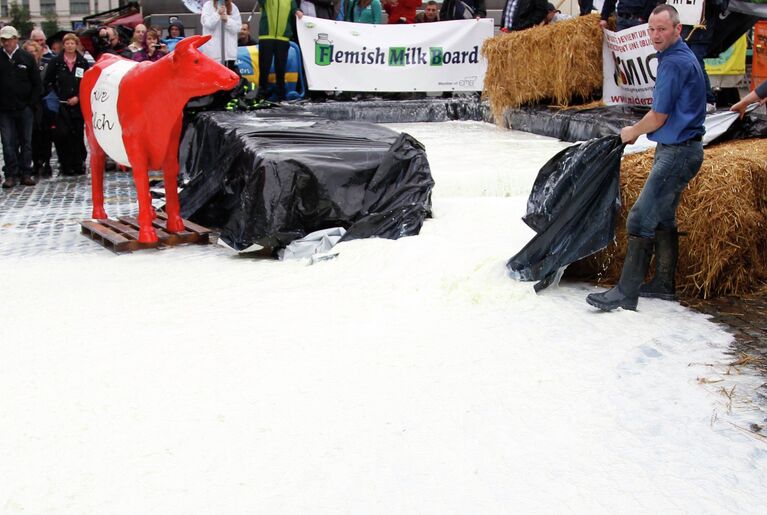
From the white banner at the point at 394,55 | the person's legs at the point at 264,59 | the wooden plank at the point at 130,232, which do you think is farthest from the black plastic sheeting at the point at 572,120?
the wooden plank at the point at 130,232

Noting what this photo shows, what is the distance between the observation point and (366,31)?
15094 millimetres

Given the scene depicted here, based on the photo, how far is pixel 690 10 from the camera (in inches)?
366

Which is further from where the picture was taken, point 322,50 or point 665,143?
point 322,50

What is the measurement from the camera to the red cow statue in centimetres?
738

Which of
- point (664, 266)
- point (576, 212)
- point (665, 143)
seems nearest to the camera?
point (665, 143)

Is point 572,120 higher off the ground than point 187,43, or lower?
lower

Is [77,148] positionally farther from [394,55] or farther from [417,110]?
[394,55]

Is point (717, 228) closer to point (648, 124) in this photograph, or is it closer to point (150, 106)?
point (648, 124)

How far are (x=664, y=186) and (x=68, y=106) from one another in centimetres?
976

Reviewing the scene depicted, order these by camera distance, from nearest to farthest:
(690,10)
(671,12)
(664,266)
A: (671,12) → (664,266) → (690,10)

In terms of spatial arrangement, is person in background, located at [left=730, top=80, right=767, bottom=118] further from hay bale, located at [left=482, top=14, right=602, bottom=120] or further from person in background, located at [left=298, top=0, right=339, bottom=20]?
person in background, located at [left=298, top=0, right=339, bottom=20]

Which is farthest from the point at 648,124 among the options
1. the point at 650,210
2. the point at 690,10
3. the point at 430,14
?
the point at 430,14

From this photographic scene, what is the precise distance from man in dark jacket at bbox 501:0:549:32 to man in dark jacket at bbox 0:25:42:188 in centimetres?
690

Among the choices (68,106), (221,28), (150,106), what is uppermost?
(221,28)
